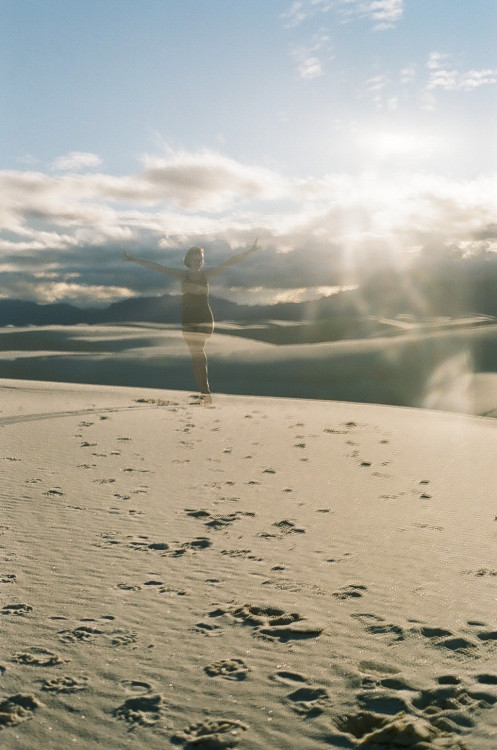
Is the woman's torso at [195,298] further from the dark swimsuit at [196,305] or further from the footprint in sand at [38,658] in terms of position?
the footprint in sand at [38,658]

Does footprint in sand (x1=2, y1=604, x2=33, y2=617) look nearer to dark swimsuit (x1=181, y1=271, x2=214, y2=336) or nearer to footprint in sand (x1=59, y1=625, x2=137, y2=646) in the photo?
footprint in sand (x1=59, y1=625, x2=137, y2=646)

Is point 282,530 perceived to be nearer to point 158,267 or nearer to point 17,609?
A: point 17,609

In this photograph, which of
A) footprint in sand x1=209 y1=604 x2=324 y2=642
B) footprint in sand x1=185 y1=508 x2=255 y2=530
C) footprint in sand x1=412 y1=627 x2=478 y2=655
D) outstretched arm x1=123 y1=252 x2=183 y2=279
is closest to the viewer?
footprint in sand x1=412 y1=627 x2=478 y2=655

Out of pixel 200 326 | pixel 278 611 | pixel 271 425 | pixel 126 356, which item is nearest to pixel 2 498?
pixel 278 611

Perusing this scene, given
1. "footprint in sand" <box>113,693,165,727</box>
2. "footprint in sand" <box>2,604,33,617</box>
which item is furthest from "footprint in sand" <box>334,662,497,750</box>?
"footprint in sand" <box>2,604,33,617</box>

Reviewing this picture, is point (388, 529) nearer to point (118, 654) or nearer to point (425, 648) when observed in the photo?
point (425, 648)

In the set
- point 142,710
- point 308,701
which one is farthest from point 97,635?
point 308,701
